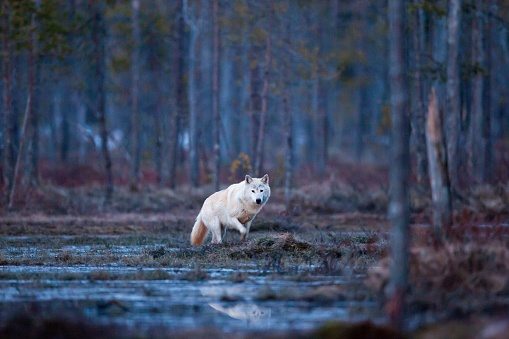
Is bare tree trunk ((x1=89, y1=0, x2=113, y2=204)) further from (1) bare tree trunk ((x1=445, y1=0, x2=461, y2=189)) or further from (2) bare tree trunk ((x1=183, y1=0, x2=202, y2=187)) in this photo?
(1) bare tree trunk ((x1=445, y1=0, x2=461, y2=189))

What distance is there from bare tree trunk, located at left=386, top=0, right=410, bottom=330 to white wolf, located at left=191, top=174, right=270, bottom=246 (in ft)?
24.0

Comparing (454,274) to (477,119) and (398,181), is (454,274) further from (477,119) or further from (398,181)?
(477,119)

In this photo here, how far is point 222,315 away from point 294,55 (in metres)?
19.2

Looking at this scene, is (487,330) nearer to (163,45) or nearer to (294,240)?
(294,240)

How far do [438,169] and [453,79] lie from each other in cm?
1015

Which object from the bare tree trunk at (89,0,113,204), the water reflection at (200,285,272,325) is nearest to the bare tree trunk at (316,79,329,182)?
the bare tree trunk at (89,0,113,204)

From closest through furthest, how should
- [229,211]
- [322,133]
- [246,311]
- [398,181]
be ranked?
1. [398,181]
2. [246,311]
3. [229,211]
4. [322,133]

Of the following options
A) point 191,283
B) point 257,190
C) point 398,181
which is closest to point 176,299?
point 191,283

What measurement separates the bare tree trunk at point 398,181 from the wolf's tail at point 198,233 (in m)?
7.96

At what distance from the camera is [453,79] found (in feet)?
65.4

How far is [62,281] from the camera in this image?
1088 cm

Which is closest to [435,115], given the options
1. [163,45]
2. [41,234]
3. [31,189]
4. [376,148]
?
[41,234]

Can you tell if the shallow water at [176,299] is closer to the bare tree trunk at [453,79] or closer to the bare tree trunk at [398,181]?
the bare tree trunk at [398,181]

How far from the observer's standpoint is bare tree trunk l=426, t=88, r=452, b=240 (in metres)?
10.3
